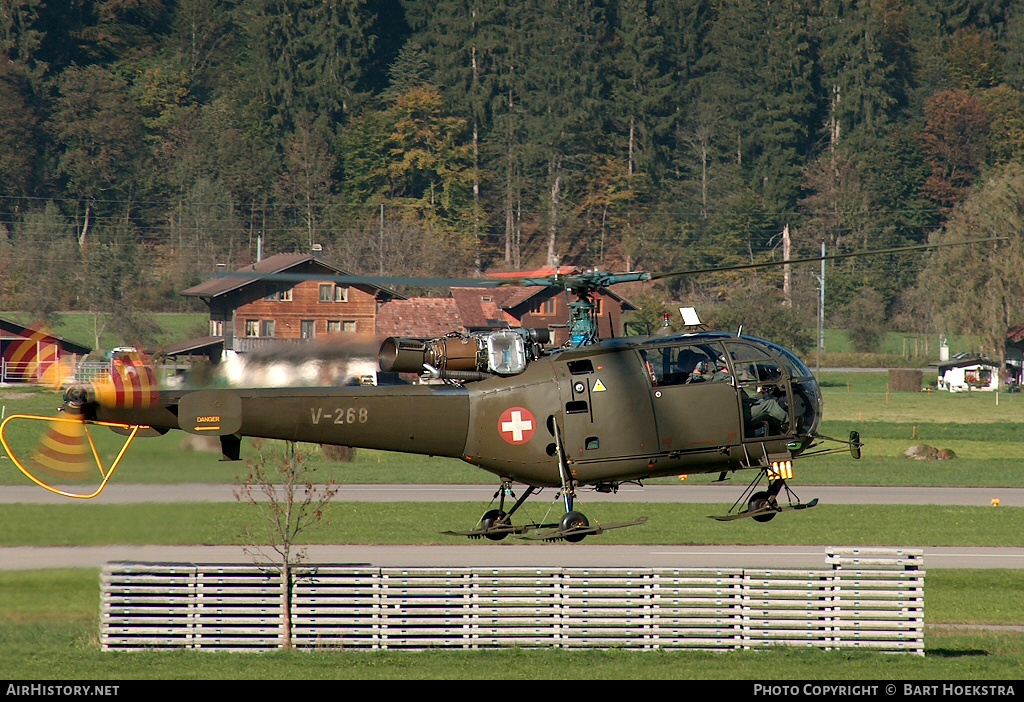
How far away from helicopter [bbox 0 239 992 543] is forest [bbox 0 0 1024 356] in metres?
94.4

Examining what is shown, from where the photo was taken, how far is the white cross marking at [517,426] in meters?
21.5

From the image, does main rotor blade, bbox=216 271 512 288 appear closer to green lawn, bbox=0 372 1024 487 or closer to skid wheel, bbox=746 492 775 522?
skid wheel, bbox=746 492 775 522

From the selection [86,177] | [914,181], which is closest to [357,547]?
[86,177]

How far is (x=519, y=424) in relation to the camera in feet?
70.6

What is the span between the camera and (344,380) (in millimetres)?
23953

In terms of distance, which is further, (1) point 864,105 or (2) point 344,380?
(1) point 864,105

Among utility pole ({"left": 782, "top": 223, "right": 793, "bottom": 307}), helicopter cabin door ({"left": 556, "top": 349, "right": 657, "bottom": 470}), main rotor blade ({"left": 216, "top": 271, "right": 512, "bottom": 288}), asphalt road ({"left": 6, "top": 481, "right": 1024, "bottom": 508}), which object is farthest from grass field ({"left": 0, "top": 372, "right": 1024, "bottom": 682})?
utility pole ({"left": 782, "top": 223, "right": 793, "bottom": 307})

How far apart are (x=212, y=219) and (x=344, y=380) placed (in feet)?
353

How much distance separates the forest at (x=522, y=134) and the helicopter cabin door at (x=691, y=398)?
9453 cm

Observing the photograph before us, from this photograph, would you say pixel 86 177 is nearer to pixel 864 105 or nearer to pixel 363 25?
pixel 363 25

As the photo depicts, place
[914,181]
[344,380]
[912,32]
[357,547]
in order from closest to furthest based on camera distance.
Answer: [344,380] → [357,547] → [914,181] → [912,32]

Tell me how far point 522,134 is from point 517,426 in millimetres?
122988

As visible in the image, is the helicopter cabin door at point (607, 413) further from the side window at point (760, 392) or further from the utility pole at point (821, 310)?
the utility pole at point (821, 310)

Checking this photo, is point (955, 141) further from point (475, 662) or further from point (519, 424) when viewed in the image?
point (519, 424)
